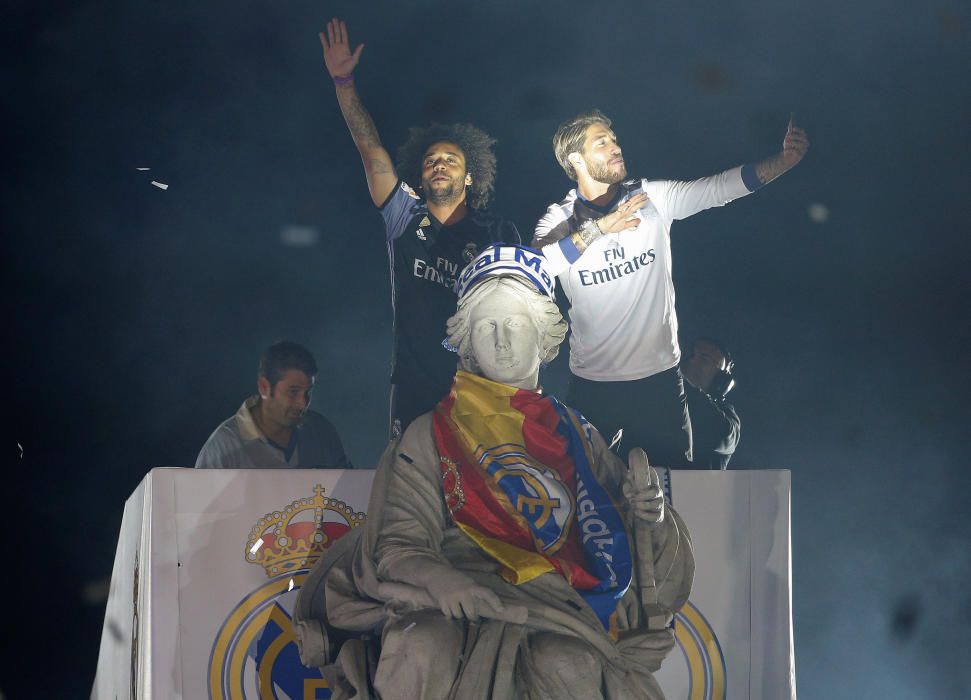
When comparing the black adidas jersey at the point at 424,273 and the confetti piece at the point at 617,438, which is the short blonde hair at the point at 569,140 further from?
the confetti piece at the point at 617,438

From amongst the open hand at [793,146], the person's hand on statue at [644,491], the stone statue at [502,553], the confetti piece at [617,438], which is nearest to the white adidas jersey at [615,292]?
the confetti piece at [617,438]

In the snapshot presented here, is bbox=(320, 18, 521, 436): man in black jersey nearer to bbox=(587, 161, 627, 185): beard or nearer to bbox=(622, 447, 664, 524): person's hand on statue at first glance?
bbox=(587, 161, 627, 185): beard

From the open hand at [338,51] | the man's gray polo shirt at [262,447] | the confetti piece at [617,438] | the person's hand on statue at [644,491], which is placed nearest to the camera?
the person's hand on statue at [644,491]

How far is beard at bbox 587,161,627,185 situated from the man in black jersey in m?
0.47

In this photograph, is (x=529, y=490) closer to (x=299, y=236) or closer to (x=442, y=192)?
(x=442, y=192)

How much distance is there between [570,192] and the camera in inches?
212

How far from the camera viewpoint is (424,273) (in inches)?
205

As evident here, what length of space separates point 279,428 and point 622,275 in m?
1.73

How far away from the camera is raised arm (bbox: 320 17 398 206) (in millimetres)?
5305

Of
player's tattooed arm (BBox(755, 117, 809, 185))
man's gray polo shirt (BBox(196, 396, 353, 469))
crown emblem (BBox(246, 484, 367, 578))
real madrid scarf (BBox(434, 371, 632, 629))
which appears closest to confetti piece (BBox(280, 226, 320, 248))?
man's gray polo shirt (BBox(196, 396, 353, 469))

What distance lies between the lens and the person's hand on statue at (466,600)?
299cm

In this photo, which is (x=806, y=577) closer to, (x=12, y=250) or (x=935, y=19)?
(x=935, y=19)

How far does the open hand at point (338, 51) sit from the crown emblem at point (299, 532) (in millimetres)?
2352

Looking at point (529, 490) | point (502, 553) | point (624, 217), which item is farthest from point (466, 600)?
point (624, 217)
